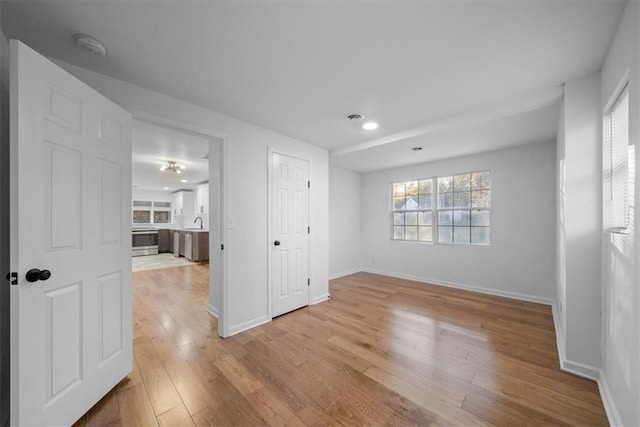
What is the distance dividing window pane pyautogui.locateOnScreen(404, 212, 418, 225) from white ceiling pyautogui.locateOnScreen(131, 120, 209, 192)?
4.07 metres

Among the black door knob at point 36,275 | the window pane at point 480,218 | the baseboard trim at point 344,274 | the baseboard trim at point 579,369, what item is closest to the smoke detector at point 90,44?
the black door knob at point 36,275

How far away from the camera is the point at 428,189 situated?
491 centimetres

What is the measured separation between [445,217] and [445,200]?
12.8 inches

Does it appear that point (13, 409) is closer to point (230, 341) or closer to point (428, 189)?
point (230, 341)

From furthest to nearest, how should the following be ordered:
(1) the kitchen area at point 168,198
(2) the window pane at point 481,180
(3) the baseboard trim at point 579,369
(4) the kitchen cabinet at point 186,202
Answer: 1. (4) the kitchen cabinet at point 186,202
2. (2) the window pane at point 481,180
3. (1) the kitchen area at point 168,198
4. (3) the baseboard trim at point 579,369

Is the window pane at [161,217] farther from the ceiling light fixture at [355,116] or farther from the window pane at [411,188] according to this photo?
the ceiling light fixture at [355,116]

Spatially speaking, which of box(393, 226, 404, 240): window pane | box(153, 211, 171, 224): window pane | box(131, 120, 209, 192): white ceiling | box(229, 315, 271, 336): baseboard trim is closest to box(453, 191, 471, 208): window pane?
box(393, 226, 404, 240): window pane

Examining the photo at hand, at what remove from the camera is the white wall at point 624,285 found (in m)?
1.21

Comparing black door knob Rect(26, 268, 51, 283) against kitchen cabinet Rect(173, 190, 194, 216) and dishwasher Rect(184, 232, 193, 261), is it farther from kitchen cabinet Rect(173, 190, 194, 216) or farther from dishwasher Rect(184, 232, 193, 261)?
kitchen cabinet Rect(173, 190, 194, 216)

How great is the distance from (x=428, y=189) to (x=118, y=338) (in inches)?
197

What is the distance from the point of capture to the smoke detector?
1533mm

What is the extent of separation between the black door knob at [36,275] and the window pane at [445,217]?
5.10 metres

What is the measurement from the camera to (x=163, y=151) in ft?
14.8

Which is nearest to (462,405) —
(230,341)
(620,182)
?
(620,182)
